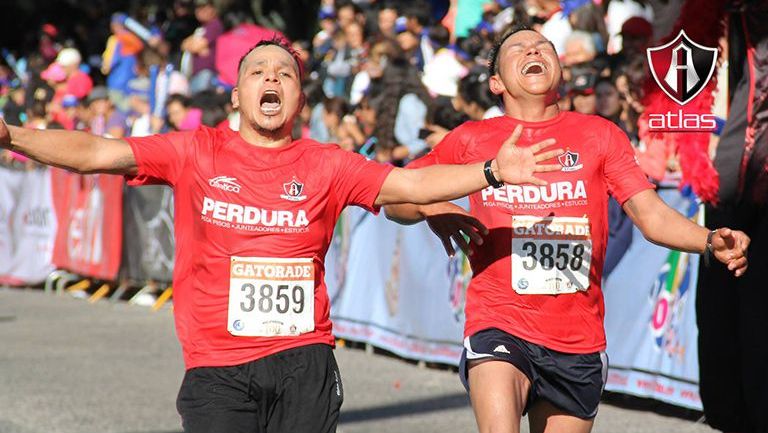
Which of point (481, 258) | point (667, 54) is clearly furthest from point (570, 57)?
point (481, 258)

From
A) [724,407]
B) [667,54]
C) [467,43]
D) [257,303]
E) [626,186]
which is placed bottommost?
[724,407]

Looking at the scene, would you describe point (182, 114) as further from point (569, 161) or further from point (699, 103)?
point (569, 161)

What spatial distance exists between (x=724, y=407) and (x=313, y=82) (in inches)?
371

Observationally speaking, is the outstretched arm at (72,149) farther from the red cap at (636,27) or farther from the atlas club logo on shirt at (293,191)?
the red cap at (636,27)

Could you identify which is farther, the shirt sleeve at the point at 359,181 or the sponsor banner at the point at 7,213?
the sponsor banner at the point at 7,213

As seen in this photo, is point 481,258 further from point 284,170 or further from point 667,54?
point 667,54

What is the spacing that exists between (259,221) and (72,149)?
71 cm

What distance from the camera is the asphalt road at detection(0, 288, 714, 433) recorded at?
884 centimetres

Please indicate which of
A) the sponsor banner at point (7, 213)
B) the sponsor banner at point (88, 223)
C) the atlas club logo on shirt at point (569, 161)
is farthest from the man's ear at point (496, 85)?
the sponsor banner at point (7, 213)

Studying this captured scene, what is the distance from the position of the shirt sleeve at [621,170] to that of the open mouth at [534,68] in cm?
36

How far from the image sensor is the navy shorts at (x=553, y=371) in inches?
224

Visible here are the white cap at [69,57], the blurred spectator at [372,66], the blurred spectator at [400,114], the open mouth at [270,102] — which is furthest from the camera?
the white cap at [69,57]

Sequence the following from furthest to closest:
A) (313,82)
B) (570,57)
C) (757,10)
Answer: (313,82) < (570,57) < (757,10)

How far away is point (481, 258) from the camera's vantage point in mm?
5945
